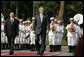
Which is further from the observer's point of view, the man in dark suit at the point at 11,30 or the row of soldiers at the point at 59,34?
the row of soldiers at the point at 59,34

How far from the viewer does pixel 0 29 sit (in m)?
17.6

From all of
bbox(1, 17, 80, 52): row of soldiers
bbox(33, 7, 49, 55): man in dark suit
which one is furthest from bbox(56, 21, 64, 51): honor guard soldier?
bbox(33, 7, 49, 55): man in dark suit

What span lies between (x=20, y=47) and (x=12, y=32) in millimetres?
5584

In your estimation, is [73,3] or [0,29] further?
[73,3]

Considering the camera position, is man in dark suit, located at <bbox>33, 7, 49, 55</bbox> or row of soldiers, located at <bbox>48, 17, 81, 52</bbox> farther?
row of soldiers, located at <bbox>48, 17, 81, 52</bbox>

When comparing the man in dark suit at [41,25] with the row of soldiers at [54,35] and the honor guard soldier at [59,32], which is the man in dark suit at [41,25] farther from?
the honor guard soldier at [59,32]

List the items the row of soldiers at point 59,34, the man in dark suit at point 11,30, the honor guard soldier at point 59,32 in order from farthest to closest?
the honor guard soldier at point 59,32
the row of soldiers at point 59,34
the man in dark suit at point 11,30

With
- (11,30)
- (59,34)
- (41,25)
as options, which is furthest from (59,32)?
(41,25)

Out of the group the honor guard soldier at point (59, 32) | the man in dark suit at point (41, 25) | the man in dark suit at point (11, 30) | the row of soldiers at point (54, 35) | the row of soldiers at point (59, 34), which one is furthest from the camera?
the honor guard soldier at point (59, 32)

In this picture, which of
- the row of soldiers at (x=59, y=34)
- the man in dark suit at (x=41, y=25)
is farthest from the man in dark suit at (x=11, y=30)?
the row of soldiers at (x=59, y=34)

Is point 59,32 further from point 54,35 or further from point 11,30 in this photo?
point 11,30

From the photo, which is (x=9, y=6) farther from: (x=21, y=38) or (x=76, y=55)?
(x=76, y=55)

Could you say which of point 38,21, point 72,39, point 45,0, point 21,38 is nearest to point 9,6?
point 45,0

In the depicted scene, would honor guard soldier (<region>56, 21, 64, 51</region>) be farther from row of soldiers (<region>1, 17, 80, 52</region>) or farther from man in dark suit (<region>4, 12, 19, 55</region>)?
man in dark suit (<region>4, 12, 19, 55</region>)
